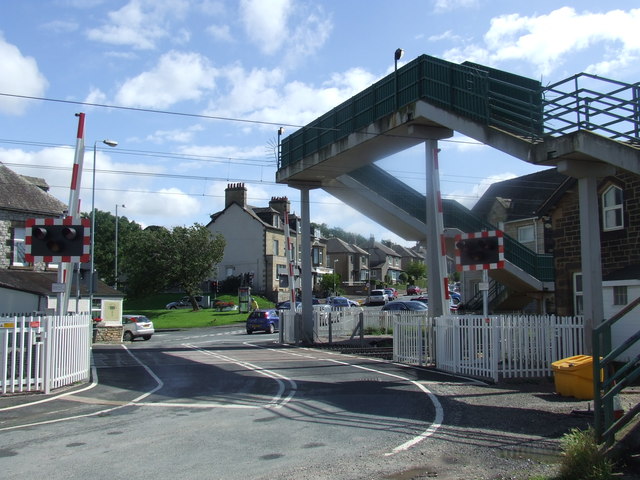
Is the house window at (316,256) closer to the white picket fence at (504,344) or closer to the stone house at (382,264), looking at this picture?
the stone house at (382,264)

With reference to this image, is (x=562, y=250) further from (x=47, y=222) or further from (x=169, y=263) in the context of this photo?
(x=169, y=263)

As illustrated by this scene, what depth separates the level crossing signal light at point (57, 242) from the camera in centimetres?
1356

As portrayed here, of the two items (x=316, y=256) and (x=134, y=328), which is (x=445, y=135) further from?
(x=316, y=256)

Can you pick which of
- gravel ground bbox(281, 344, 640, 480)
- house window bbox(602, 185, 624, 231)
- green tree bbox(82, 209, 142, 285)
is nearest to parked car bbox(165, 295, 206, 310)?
green tree bbox(82, 209, 142, 285)

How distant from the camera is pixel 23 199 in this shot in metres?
33.0

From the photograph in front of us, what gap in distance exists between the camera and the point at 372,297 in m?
61.5

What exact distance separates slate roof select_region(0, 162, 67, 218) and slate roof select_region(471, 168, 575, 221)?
81.2ft

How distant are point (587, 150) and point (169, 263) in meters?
44.8

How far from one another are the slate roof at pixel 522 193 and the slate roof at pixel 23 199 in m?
24.7

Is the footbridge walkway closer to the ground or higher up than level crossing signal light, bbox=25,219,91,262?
higher up

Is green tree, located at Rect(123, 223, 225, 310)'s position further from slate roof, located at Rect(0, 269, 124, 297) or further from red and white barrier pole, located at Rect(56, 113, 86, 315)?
red and white barrier pole, located at Rect(56, 113, 86, 315)

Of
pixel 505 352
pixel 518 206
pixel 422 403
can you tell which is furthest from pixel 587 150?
pixel 518 206

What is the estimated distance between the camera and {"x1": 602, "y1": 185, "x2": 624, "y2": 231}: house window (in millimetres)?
18828

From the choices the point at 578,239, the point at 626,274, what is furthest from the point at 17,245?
the point at 626,274
